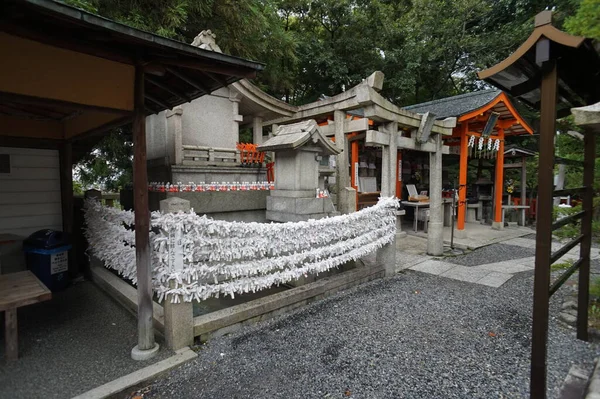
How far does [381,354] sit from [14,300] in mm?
3851

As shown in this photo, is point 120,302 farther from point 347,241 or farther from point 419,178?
point 419,178

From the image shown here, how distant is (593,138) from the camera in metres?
3.38

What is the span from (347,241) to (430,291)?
1.84 metres

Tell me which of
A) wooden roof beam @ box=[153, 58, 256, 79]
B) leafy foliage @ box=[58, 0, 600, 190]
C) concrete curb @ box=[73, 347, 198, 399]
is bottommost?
concrete curb @ box=[73, 347, 198, 399]

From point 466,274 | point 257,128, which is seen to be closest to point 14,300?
point 257,128

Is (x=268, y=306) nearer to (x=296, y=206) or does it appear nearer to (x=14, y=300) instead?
(x=296, y=206)

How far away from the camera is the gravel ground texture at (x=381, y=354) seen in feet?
9.00

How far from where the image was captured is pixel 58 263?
4.82 m

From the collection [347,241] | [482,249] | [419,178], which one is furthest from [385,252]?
[419,178]

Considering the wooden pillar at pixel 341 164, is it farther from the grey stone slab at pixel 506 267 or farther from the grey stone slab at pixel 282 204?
the grey stone slab at pixel 506 267

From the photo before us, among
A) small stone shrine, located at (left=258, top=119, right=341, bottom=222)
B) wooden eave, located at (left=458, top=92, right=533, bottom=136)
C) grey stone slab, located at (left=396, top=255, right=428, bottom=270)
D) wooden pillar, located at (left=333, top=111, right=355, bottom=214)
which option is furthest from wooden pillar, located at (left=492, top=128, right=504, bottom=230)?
small stone shrine, located at (left=258, top=119, right=341, bottom=222)

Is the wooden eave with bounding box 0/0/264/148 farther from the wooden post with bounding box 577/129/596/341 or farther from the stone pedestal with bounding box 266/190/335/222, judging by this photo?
the wooden post with bounding box 577/129/596/341

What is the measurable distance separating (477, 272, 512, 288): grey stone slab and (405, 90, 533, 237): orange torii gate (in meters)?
3.35

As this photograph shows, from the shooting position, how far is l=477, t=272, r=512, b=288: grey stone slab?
18.8 feet
